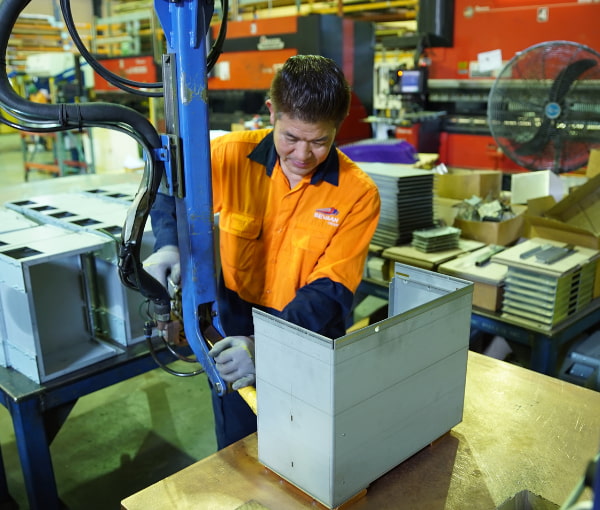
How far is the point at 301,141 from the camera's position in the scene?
1.31m

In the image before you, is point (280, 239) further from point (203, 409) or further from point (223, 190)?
point (203, 409)

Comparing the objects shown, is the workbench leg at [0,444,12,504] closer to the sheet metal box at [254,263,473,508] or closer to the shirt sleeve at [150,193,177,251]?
the shirt sleeve at [150,193,177,251]

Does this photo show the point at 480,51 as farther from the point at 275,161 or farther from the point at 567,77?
the point at 275,161

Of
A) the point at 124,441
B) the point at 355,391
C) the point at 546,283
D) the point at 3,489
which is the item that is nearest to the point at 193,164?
the point at 355,391

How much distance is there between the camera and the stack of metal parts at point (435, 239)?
7.82 ft

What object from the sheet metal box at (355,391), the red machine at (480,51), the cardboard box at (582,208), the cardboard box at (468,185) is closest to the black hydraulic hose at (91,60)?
the sheet metal box at (355,391)

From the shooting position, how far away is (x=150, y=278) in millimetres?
1181

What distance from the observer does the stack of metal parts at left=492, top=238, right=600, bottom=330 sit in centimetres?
203

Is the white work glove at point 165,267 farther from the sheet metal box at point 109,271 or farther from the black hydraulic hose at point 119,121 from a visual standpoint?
the sheet metal box at point 109,271

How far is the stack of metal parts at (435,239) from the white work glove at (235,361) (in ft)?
4.52

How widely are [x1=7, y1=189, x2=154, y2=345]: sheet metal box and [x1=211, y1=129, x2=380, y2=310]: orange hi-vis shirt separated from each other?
0.36m

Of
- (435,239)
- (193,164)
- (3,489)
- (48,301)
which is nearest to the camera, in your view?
(193,164)

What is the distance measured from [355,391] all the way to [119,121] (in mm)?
673

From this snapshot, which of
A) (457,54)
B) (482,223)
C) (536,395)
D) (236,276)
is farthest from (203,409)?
(457,54)
